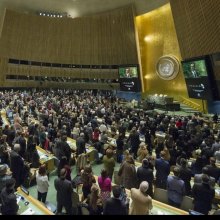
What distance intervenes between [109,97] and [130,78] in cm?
294

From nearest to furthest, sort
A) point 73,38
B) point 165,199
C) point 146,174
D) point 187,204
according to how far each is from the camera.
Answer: point 187,204 < point 165,199 < point 146,174 < point 73,38

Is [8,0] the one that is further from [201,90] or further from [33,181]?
[33,181]

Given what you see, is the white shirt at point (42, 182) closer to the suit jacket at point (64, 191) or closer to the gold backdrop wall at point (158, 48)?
the suit jacket at point (64, 191)

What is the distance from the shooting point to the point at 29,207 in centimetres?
480

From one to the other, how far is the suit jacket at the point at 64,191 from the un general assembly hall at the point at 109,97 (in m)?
0.02

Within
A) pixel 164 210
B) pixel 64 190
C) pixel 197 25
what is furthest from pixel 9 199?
pixel 197 25

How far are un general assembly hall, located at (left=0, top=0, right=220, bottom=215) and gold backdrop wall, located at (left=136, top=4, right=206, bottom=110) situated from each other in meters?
0.10

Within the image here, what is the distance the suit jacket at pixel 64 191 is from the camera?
15.8ft

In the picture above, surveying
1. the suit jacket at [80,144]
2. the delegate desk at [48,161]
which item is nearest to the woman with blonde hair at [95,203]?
the delegate desk at [48,161]

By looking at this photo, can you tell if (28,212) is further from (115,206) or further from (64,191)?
(115,206)

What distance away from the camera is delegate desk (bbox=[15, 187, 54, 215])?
4.61 meters

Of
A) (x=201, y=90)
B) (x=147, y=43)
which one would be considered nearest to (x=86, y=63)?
(x=147, y=43)

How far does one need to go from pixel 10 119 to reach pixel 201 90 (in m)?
12.3

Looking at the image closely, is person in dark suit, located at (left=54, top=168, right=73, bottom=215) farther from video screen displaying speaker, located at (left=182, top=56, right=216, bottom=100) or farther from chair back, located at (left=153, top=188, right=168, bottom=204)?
video screen displaying speaker, located at (left=182, top=56, right=216, bottom=100)
